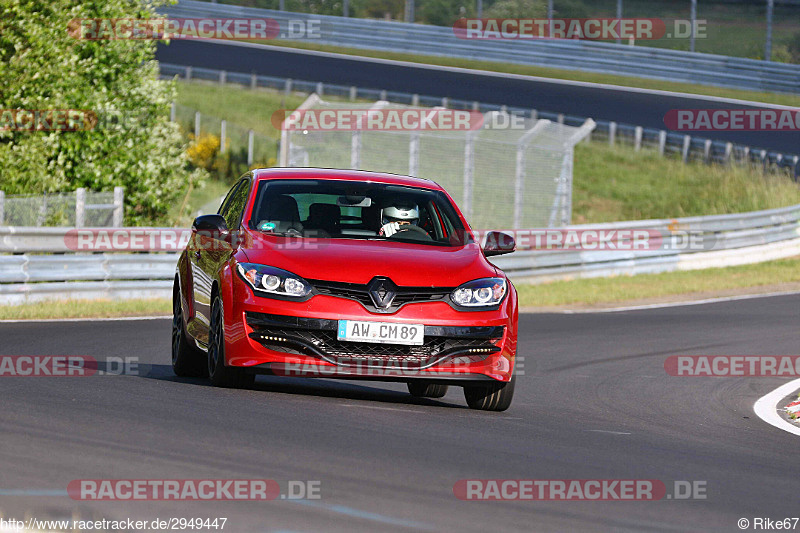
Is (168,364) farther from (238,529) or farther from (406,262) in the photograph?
(238,529)

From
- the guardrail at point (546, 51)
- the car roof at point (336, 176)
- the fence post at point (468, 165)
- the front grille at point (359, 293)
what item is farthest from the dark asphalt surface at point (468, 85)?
the front grille at point (359, 293)

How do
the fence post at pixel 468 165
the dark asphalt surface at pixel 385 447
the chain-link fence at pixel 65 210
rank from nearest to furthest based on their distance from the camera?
1. the dark asphalt surface at pixel 385 447
2. the chain-link fence at pixel 65 210
3. the fence post at pixel 468 165

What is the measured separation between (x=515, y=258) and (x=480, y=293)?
49.5 ft

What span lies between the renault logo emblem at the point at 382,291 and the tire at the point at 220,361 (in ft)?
3.40

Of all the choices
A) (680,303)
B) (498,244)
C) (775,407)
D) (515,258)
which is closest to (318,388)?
(498,244)

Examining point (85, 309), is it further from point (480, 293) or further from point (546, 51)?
point (546, 51)

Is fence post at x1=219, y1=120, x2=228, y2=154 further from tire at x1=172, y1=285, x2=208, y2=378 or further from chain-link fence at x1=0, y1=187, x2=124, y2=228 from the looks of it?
tire at x1=172, y1=285, x2=208, y2=378

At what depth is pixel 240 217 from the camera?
9.62 meters

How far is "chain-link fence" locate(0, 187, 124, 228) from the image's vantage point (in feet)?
62.1

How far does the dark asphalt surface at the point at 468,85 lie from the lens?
132ft

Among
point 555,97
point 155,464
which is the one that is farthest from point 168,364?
point 555,97

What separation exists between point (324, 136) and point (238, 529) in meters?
21.1

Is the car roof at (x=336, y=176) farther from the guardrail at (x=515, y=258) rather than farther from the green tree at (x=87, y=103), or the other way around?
the green tree at (x=87, y=103)

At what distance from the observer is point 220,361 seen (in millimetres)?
8758
